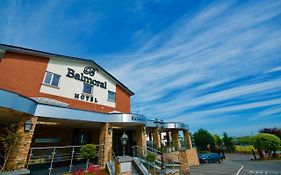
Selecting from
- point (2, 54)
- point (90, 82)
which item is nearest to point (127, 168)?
point (90, 82)

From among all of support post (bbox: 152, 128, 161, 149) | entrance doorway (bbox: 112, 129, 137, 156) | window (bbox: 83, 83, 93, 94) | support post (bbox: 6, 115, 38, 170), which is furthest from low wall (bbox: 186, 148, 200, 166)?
support post (bbox: 6, 115, 38, 170)

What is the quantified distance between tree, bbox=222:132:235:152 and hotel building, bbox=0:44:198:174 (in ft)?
131

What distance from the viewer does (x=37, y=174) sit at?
31.3 ft

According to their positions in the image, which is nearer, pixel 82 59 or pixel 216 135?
pixel 82 59

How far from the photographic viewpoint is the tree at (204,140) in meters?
44.5

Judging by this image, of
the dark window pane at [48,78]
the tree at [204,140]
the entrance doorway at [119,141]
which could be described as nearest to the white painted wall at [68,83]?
the dark window pane at [48,78]

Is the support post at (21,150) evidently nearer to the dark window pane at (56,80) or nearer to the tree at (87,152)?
the tree at (87,152)

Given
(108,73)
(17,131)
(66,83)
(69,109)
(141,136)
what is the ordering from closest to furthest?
(17,131) < (69,109) < (66,83) < (141,136) < (108,73)

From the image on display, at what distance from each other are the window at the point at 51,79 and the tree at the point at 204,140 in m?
41.4

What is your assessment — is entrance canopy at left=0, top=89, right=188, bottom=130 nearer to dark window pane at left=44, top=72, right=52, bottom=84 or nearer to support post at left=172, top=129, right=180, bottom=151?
dark window pane at left=44, top=72, right=52, bottom=84

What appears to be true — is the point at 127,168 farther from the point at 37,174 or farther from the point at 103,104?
the point at 103,104

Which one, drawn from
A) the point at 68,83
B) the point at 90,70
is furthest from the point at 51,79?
the point at 90,70

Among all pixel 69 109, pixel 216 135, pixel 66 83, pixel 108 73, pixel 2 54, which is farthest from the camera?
pixel 216 135

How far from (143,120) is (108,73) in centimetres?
761
